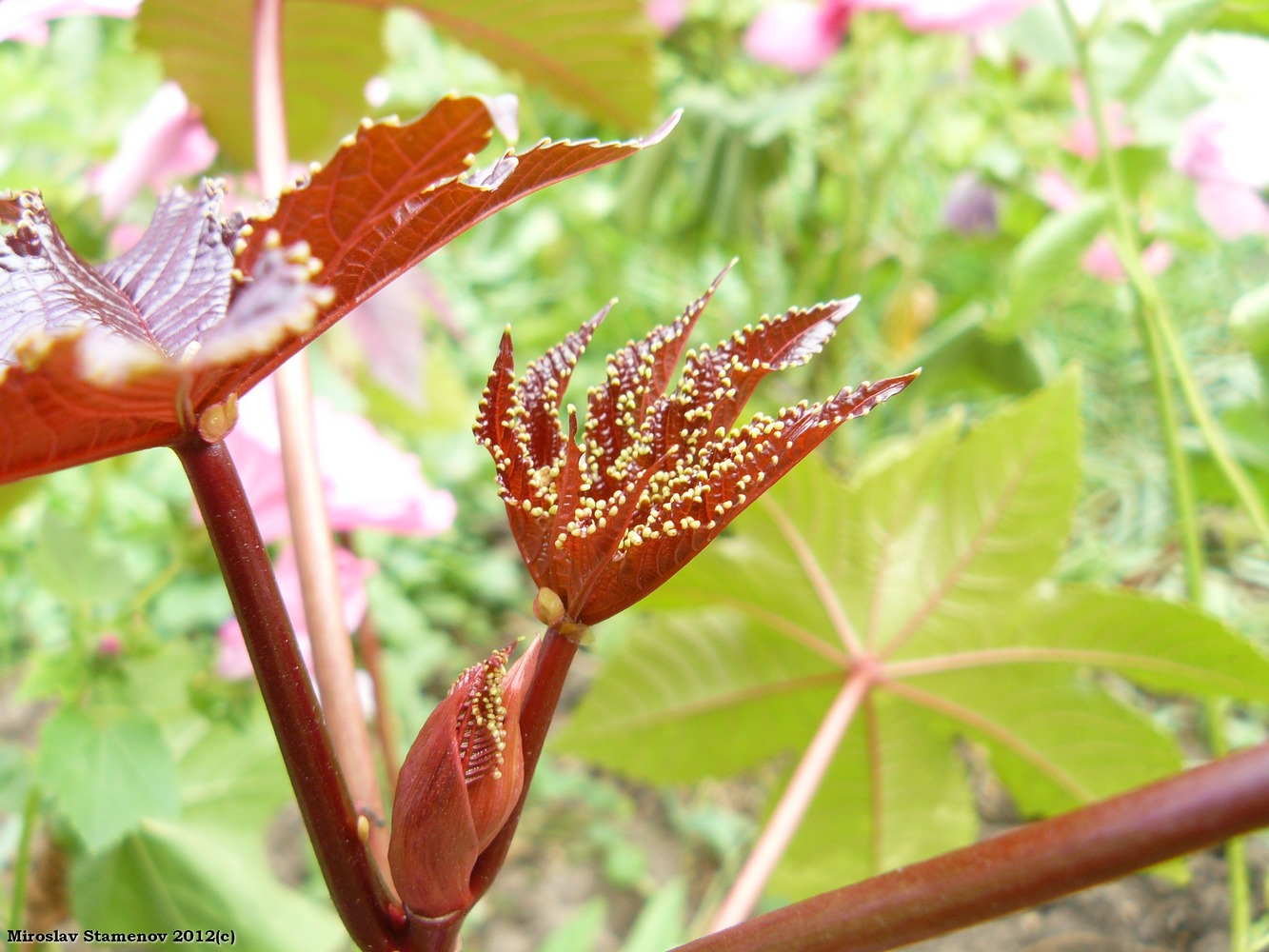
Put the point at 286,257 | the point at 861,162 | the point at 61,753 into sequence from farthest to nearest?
the point at 861,162
the point at 61,753
the point at 286,257

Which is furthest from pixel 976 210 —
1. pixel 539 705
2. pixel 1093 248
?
pixel 539 705

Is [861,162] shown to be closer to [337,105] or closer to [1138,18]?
[1138,18]

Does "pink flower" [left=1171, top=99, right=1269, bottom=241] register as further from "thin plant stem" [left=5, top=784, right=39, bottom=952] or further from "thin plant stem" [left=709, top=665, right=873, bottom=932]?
"thin plant stem" [left=5, top=784, right=39, bottom=952]

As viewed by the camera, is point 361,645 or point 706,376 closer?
point 706,376

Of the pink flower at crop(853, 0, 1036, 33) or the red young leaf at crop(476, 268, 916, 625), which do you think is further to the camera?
the pink flower at crop(853, 0, 1036, 33)

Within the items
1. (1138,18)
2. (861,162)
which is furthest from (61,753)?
(861,162)

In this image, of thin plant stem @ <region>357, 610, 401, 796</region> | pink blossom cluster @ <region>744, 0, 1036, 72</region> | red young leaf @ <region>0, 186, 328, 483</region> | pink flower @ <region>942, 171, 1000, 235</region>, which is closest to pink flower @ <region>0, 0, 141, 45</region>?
red young leaf @ <region>0, 186, 328, 483</region>

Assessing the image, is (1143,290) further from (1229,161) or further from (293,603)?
(293,603)
